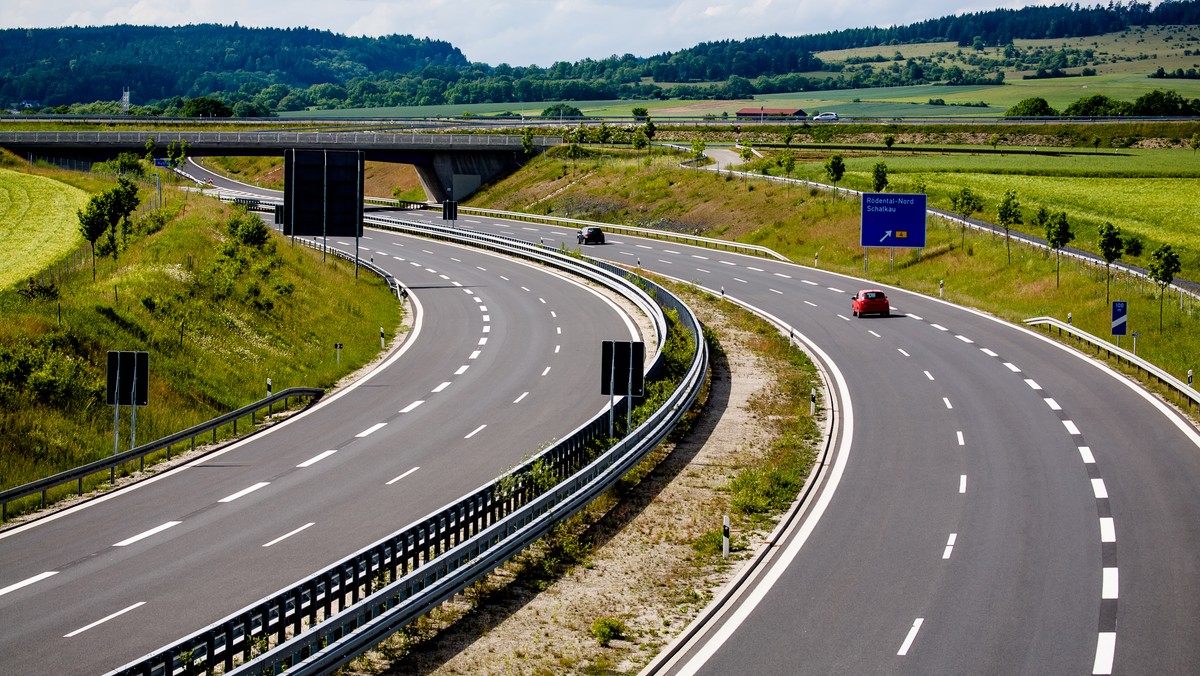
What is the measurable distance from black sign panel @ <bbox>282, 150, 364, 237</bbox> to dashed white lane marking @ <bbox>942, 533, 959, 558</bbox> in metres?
41.5

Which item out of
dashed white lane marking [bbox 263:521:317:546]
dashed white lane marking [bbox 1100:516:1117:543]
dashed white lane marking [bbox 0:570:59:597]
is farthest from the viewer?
dashed white lane marking [bbox 1100:516:1117:543]

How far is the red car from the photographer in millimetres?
54188

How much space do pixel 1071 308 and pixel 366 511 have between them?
40.0 meters

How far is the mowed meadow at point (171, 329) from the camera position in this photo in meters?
31.3

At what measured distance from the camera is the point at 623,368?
28844 mm

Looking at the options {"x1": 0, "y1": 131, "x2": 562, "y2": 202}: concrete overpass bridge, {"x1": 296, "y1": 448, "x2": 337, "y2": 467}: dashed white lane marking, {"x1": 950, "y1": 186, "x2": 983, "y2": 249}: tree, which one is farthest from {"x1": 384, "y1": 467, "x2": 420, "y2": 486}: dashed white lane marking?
{"x1": 0, "y1": 131, "x2": 562, "y2": 202}: concrete overpass bridge

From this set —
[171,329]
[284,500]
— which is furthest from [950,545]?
[171,329]

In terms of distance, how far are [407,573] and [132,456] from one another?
10786 millimetres

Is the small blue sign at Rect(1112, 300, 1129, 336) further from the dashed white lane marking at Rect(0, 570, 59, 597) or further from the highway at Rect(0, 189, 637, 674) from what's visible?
the dashed white lane marking at Rect(0, 570, 59, 597)

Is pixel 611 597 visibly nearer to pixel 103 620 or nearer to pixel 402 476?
pixel 103 620

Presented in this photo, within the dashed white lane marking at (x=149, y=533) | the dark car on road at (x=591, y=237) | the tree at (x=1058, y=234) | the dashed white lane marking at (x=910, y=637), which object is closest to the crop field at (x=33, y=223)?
the dashed white lane marking at (x=149, y=533)

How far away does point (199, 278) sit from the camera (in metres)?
48.0

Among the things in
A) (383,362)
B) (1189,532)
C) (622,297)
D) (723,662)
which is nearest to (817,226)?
Result: (622,297)

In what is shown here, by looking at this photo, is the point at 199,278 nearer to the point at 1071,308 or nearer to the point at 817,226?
the point at 1071,308
